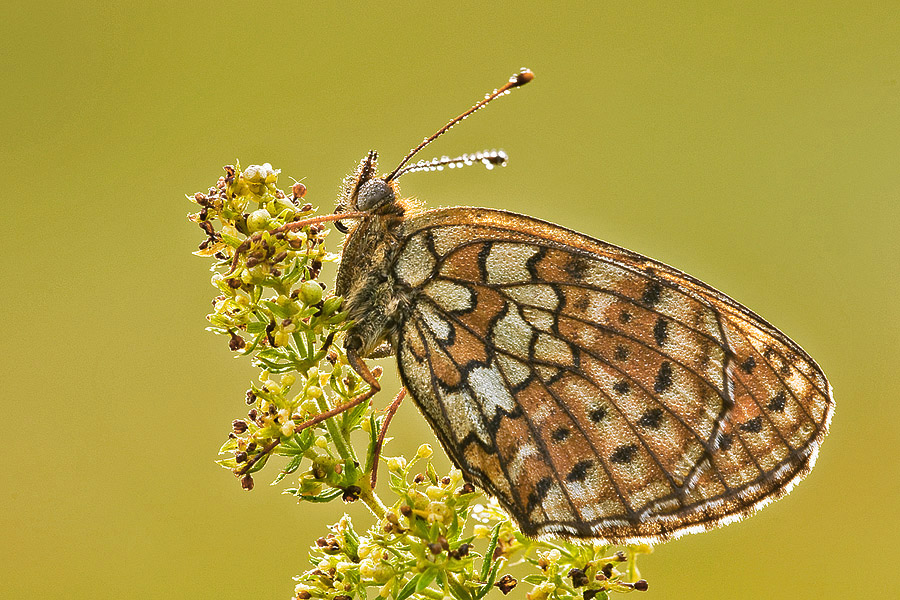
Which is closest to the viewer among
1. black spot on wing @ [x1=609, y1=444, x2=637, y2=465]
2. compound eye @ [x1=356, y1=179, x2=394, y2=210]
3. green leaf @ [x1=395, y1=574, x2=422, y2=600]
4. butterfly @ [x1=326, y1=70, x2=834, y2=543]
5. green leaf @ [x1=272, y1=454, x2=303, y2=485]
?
green leaf @ [x1=395, y1=574, x2=422, y2=600]

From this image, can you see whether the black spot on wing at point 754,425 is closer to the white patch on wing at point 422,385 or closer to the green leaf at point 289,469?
the white patch on wing at point 422,385

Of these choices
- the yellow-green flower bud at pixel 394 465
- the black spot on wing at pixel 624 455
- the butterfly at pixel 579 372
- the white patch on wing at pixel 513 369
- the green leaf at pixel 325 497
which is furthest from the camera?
the white patch on wing at pixel 513 369

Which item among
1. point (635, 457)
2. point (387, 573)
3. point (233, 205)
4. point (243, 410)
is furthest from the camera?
point (243, 410)

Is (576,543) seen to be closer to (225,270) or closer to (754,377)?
(754,377)

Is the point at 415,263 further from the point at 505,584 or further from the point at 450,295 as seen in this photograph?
the point at 505,584

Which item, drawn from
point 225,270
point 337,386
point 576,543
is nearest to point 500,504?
point 576,543

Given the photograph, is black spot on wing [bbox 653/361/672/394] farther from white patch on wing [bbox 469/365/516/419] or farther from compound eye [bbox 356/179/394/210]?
compound eye [bbox 356/179/394/210]

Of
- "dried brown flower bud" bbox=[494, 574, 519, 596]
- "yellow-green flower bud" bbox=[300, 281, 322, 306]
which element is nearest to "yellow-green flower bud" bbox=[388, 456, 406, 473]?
"dried brown flower bud" bbox=[494, 574, 519, 596]

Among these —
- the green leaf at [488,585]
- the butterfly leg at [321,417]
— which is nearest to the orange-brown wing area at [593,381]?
the green leaf at [488,585]
